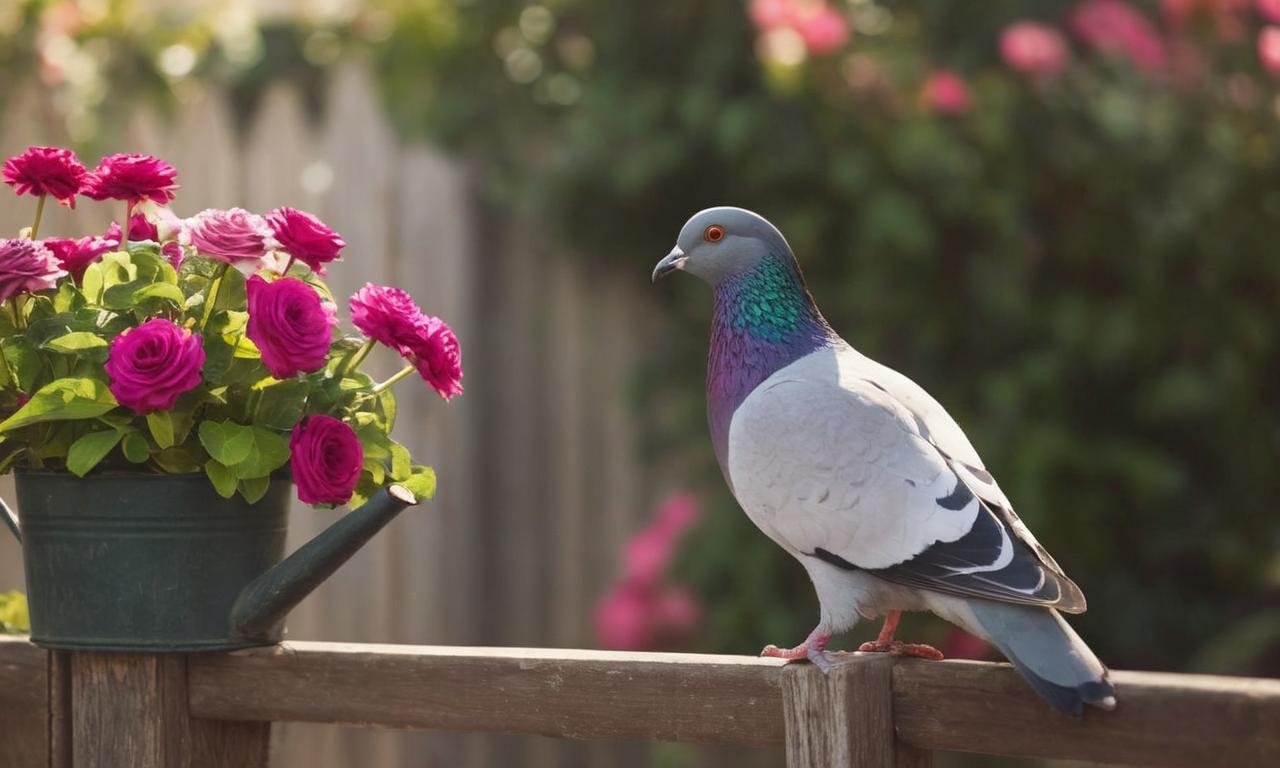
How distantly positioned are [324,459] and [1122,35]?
8.11 ft

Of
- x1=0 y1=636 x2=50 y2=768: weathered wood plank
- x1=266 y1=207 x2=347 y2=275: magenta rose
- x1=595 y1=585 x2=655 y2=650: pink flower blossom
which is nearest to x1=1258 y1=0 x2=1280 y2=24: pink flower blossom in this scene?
x1=595 y1=585 x2=655 y2=650: pink flower blossom

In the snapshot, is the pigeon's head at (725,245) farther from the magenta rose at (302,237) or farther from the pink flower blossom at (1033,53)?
the pink flower blossom at (1033,53)

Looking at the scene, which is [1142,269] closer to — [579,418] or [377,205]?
[579,418]

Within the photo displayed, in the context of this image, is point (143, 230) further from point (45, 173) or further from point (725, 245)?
point (725, 245)

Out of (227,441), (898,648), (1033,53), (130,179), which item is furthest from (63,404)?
(1033,53)

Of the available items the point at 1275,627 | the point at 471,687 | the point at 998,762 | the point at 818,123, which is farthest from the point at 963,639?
the point at 471,687

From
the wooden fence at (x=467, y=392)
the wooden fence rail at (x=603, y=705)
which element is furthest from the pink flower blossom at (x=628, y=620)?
the wooden fence rail at (x=603, y=705)

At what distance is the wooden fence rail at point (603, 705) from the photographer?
1.27 metres

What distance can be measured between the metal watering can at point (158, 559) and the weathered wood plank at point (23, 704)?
14 centimetres

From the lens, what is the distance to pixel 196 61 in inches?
144

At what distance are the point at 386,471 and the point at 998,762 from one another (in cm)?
214

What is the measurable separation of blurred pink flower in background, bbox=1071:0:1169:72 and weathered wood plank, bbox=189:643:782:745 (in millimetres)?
2327

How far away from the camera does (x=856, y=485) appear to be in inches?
61.3

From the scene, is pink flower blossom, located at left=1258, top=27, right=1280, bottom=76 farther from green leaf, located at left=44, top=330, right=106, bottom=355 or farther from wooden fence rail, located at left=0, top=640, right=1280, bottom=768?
green leaf, located at left=44, top=330, right=106, bottom=355
